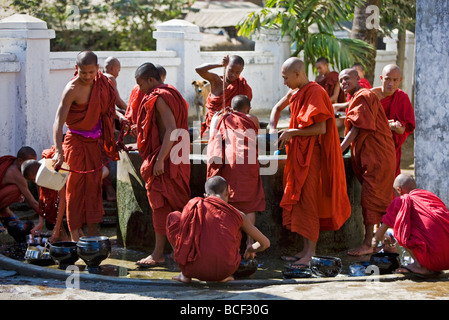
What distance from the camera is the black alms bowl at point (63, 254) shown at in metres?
7.17

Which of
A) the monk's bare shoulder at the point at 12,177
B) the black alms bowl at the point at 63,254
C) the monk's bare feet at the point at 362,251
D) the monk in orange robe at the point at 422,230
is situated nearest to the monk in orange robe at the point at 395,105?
the monk's bare feet at the point at 362,251

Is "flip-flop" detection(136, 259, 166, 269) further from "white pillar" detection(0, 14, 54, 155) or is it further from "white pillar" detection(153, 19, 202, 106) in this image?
"white pillar" detection(153, 19, 202, 106)

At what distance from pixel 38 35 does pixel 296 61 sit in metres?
4.46

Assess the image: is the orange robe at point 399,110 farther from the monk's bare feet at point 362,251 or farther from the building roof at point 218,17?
the building roof at point 218,17

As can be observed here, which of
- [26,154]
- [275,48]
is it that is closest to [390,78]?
[26,154]

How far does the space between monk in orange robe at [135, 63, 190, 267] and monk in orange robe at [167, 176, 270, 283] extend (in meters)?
1.03

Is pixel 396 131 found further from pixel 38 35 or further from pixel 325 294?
pixel 38 35

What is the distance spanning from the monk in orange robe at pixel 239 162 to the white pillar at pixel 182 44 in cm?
703

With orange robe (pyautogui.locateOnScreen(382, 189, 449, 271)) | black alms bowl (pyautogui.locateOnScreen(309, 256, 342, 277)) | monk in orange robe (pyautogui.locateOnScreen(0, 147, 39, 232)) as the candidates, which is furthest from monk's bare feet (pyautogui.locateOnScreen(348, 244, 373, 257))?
monk in orange robe (pyautogui.locateOnScreen(0, 147, 39, 232))

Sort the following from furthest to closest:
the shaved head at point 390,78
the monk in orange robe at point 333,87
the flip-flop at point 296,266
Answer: the monk in orange robe at point 333,87
the shaved head at point 390,78
the flip-flop at point 296,266

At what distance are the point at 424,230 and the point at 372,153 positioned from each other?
1.52m

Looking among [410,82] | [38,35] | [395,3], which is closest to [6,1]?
[38,35]

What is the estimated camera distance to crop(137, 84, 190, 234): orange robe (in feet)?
24.5

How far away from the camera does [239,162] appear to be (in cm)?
745
